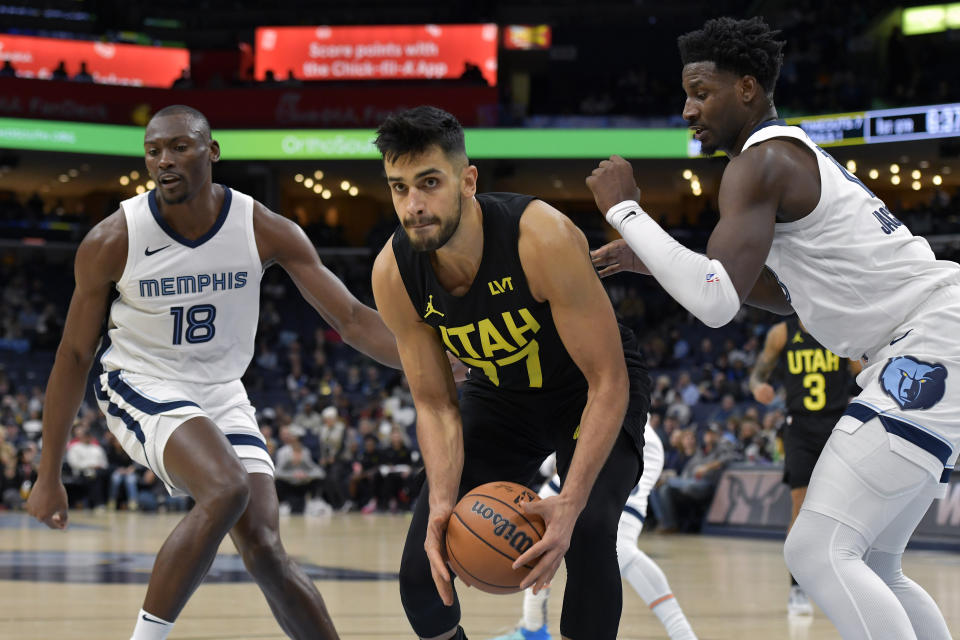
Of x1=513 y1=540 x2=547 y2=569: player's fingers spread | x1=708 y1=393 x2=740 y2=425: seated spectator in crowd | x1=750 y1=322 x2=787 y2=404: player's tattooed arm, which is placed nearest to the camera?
x1=513 y1=540 x2=547 y2=569: player's fingers spread

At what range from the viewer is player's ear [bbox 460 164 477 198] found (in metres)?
3.51

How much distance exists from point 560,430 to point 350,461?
1543cm

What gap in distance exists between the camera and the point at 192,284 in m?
4.72

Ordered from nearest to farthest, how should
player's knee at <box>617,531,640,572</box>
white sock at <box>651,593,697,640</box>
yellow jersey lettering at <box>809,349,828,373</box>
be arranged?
white sock at <box>651,593,697,640</box>
player's knee at <box>617,531,640,572</box>
yellow jersey lettering at <box>809,349,828,373</box>

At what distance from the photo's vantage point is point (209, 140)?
4836 millimetres

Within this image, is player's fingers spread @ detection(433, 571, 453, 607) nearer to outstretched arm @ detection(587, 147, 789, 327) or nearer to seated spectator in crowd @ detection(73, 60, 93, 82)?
outstretched arm @ detection(587, 147, 789, 327)

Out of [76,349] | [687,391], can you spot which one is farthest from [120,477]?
[76,349]

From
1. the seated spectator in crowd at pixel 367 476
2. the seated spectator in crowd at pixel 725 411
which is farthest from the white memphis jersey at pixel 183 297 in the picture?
the seated spectator in crowd at pixel 725 411

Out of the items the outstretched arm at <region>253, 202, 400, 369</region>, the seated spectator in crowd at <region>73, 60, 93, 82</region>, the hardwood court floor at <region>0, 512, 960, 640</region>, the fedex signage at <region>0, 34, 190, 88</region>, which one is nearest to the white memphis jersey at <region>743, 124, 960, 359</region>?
the outstretched arm at <region>253, 202, 400, 369</region>

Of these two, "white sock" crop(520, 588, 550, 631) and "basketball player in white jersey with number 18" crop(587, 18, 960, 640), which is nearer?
"basketball player in white jersey with number 18" crop(587, 18, 960, 640)

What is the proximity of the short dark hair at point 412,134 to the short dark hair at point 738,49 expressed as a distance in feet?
3.13

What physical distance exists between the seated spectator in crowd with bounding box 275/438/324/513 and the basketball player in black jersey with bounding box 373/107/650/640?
48.6ft

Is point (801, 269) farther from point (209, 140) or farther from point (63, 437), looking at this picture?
point (63, 437)

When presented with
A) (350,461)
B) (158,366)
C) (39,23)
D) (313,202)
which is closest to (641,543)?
(350,461)
